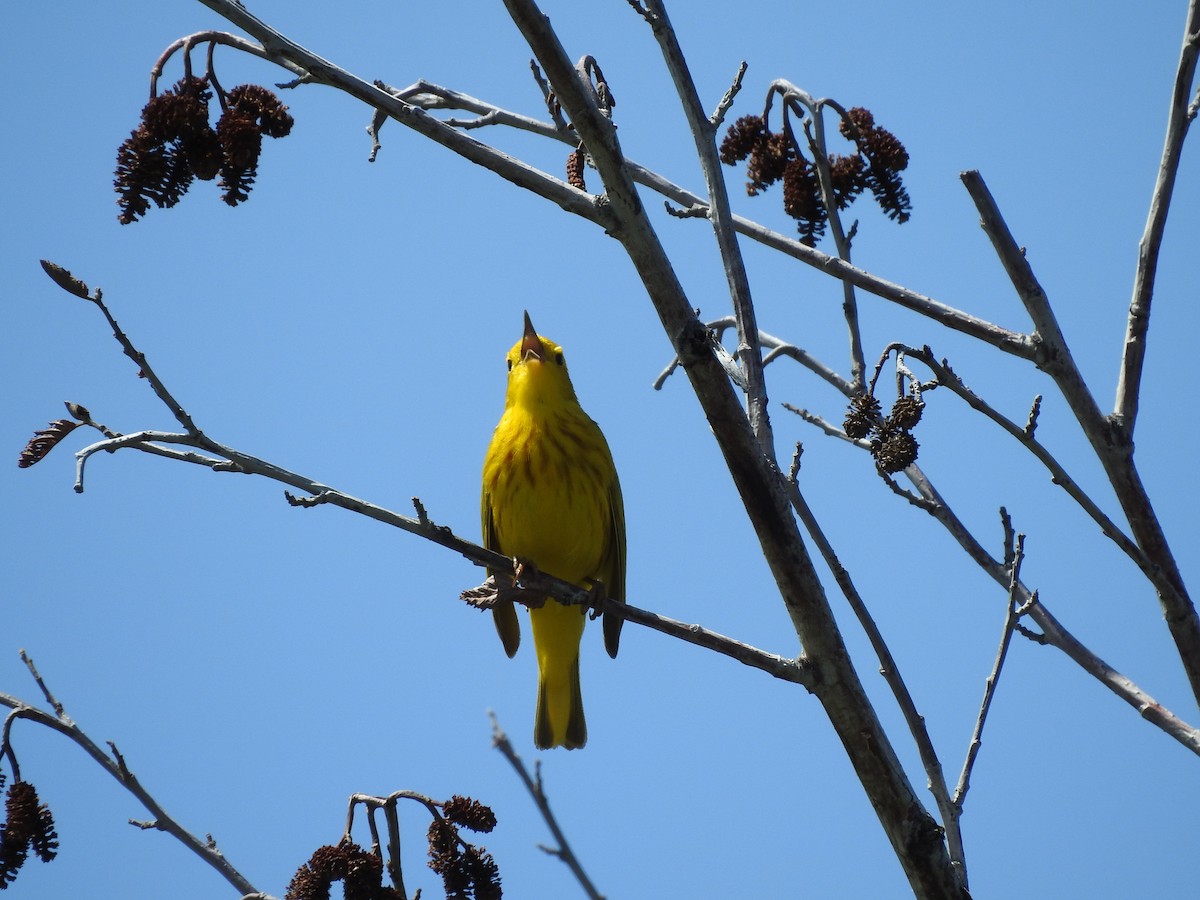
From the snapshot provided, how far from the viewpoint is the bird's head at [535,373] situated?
6156mm

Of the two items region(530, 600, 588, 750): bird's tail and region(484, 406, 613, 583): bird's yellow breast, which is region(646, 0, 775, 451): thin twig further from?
region(530, 600, 588, 750): bird's tail

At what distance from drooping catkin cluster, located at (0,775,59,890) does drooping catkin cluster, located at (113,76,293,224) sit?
1.67 meters

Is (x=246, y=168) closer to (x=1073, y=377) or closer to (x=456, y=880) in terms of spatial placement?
(x=456, y=880)

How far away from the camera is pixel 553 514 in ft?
18.6

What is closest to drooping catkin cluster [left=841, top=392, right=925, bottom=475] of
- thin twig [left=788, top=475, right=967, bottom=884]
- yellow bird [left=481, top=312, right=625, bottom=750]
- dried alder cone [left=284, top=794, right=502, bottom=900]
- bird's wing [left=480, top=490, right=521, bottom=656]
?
thin twig [left=788, top=475, right=967, bottom=884]

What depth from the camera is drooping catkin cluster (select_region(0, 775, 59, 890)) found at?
3309 millimetres

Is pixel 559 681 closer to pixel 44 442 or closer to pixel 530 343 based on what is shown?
pixel 530 343

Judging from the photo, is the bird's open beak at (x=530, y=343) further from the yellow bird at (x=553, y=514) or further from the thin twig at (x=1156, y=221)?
the thin twig at (x=1156, y=221)

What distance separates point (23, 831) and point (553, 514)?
112 inches

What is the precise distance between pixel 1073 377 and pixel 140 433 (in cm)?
272

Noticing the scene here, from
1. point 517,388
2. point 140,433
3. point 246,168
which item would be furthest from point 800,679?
point 517,388

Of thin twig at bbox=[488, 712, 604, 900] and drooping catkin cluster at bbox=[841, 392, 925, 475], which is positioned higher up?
drooping catkin cluster at bbox=[841, 392, 925, 475]

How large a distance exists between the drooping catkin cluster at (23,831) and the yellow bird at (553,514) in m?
2.40

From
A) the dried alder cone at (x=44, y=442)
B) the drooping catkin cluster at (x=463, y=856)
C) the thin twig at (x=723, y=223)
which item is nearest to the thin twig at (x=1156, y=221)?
the thin twig at (x=723, y=223)
